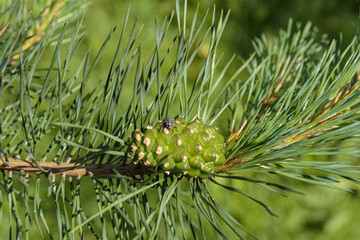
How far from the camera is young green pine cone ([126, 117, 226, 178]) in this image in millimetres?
426

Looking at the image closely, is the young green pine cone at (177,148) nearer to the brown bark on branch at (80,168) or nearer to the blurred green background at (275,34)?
the brown bark on branch at (80,168)

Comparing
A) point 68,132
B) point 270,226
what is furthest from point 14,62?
point 270,226

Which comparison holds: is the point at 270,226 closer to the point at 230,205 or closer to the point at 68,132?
the point at 230,205

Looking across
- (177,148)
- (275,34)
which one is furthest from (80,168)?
(275,34)

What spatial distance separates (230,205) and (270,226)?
169 millimetres

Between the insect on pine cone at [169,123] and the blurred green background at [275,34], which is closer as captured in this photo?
the insect on pine cone at [169,123]

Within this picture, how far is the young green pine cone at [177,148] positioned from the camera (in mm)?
426

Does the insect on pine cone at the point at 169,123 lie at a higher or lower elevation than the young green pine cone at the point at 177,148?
higher

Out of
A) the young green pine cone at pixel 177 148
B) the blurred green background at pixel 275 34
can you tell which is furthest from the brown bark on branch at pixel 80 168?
the blurred green background at pixel 275 34

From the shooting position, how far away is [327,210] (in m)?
1.52

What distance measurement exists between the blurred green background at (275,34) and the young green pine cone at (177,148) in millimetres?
1073

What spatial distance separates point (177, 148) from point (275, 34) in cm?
155

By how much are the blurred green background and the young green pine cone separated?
107 cm

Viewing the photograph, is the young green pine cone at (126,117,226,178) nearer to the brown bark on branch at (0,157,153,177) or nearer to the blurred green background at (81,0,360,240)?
the brown bark on branch at (0,157,153,177)
